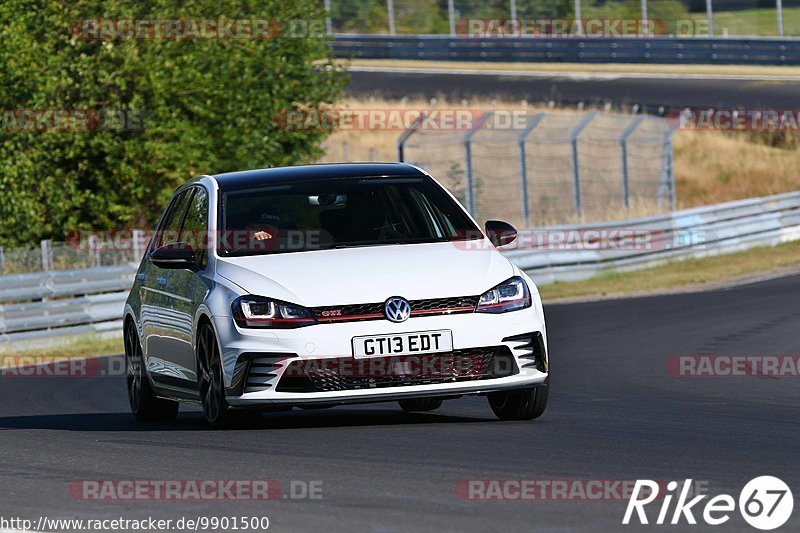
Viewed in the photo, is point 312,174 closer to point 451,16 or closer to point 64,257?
point 64,257

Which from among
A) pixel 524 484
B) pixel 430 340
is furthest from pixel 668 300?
pixel 524 484

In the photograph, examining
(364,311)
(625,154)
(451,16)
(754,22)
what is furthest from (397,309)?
(451,16)

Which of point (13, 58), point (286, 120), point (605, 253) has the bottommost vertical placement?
point (605, 253)

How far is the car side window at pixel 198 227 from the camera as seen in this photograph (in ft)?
32.5

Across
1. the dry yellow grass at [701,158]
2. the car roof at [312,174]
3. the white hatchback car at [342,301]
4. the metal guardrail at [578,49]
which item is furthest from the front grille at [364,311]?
the metal guardrail at [578,49]

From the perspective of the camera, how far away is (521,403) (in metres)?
9.64

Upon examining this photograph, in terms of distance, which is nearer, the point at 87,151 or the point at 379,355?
the point at 379,355

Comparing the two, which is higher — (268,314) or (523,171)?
(268,314)

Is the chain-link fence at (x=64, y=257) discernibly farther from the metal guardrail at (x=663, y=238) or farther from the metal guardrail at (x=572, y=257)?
the metal guardrail at (x=663, y=238)

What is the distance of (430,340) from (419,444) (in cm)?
64

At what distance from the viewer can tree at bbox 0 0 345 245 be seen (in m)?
25.6

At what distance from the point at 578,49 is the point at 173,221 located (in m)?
41.6

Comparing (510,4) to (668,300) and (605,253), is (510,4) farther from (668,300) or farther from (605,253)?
(668,300)

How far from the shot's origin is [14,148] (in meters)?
25.5
